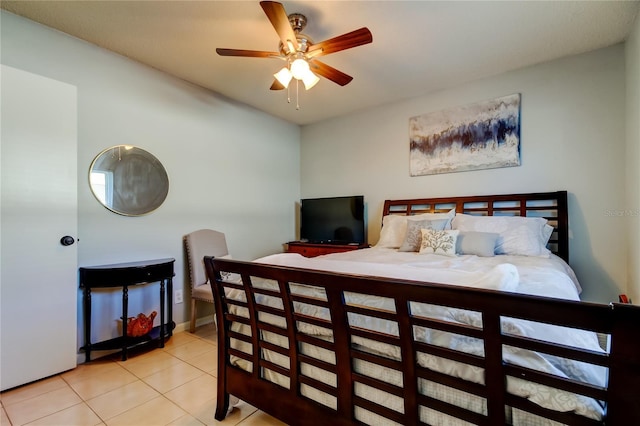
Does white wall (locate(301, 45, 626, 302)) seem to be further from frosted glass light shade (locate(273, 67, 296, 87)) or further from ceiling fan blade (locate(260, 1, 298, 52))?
ceiling fan blade (locate(260, 1, 298, 52))

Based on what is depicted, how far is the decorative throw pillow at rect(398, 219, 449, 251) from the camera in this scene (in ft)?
9.05

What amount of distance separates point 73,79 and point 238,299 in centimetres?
240

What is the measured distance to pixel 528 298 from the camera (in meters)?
0.74

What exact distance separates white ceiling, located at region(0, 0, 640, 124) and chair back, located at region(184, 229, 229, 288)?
1.70 m

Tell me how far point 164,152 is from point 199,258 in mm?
1160

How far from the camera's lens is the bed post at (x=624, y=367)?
0.64 m

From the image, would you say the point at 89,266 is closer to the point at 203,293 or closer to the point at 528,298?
the point at 203,293

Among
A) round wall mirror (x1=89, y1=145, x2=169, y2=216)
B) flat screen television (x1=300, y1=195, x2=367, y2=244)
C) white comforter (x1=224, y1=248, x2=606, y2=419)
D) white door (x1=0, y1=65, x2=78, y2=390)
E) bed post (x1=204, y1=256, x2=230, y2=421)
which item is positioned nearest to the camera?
white comforter (x1=224, y1=248, x2=606, y2=419)

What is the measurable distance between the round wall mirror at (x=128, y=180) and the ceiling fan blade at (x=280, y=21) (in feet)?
5.82

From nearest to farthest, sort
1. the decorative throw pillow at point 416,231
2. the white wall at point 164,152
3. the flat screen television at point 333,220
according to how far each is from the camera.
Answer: the white wall at point 164,152 < the decorative throw pillow at point 416,231 < the flat screen television at point 333,220

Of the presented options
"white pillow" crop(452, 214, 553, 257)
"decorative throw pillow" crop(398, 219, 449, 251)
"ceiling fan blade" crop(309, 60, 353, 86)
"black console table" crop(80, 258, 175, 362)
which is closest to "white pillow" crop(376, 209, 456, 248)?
"decorative throw pillow" crop(398, 219, 449, 251)

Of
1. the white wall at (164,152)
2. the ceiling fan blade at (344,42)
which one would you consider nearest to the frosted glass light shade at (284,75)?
the ceiling fan blade at (344,42)

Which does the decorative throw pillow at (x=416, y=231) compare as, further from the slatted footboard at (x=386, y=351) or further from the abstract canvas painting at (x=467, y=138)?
the slatted footboard at (x=386, y=351)

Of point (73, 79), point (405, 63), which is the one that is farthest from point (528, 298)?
point (73, 79)
